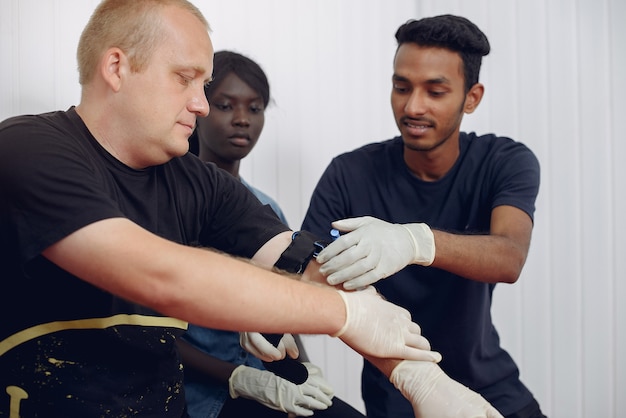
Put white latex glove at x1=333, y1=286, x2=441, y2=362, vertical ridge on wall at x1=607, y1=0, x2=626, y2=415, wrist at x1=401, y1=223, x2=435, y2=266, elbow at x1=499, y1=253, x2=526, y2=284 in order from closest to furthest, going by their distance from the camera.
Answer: white latex glove at x1=333, y1=286, x2=441, y2=362 < wrist at x1=401, y1=223, x2=435, y2=266 < elbow at x1=499, y1=253, x2=526, y2=284 < vertical ridge on wall at x1=607, y1=0, x2=626, y2=415

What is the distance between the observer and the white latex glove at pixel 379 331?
117 cm

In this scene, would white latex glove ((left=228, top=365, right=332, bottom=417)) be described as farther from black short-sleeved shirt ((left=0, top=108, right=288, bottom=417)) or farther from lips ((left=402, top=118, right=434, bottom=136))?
lips ((left=402, top=118, right=434, bottom=136))

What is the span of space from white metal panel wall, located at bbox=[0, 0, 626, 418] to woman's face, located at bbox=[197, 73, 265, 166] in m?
0.35

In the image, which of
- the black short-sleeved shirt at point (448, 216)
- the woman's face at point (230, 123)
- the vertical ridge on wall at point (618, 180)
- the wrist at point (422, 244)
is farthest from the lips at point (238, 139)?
the vertical ridge on wall at point (618, 180)

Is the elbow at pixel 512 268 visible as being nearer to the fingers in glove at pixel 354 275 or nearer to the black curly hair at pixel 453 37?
the fingers in glove at pixel 354 275

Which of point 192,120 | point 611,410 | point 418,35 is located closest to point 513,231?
point 418,35

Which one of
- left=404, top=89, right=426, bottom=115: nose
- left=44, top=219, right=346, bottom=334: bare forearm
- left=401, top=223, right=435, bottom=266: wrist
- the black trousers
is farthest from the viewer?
left=404, top=89, right=426, bottom=115: nose

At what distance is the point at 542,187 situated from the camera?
8.53ft

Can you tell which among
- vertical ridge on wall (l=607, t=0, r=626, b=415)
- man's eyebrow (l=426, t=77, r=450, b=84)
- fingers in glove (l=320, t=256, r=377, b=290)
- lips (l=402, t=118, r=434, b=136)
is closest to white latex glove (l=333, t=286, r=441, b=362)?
fingers in glove (l=320, t=256, r=377, b=290)

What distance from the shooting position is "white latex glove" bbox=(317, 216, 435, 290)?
4.58 feet

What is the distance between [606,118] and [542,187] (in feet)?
1.12

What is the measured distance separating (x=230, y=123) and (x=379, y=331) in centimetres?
110

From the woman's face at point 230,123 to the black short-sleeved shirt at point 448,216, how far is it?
348 mm

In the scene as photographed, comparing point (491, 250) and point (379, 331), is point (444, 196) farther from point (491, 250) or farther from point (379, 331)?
point (379, 331)
